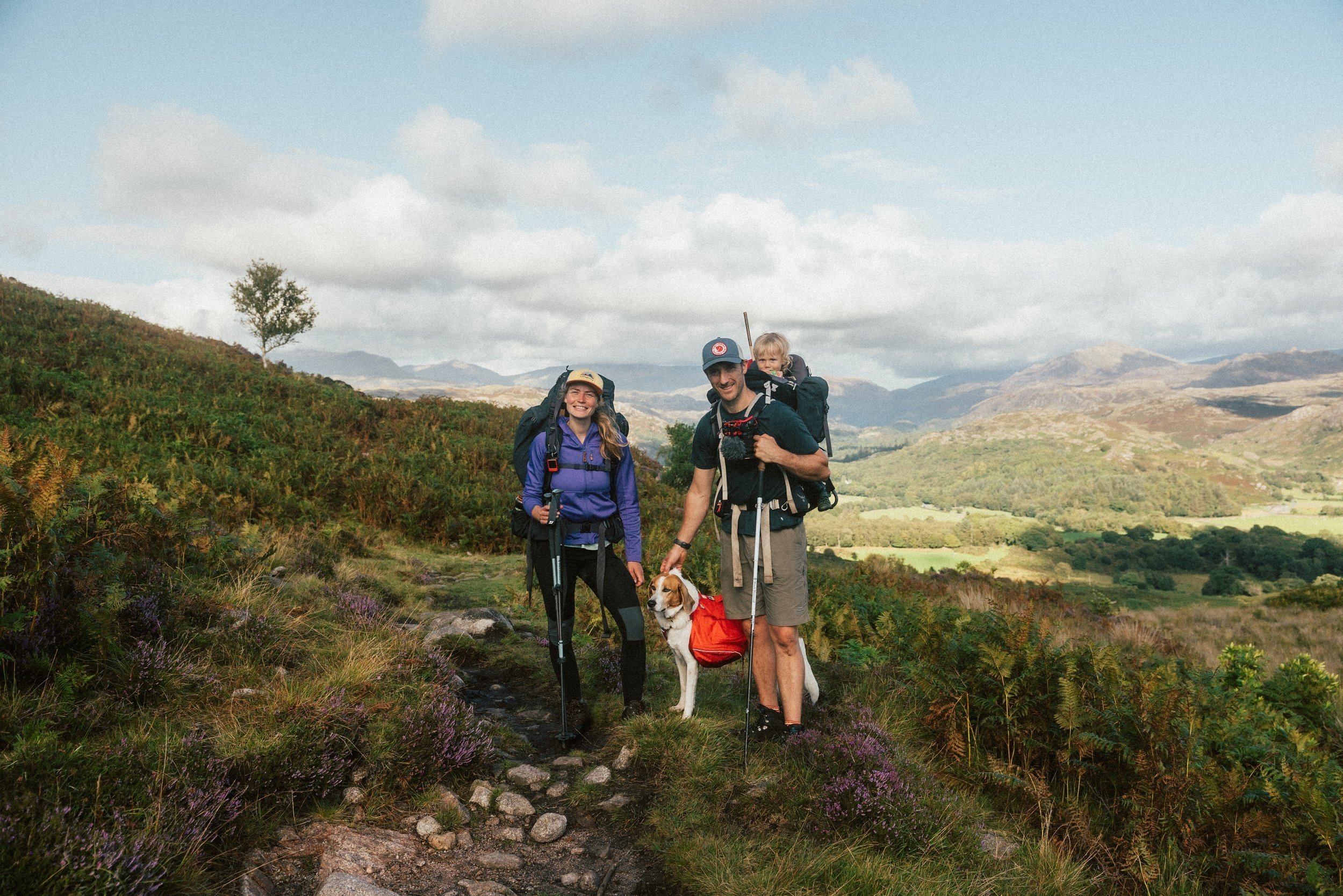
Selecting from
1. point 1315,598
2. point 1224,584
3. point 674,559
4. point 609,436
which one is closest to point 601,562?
point 674,559

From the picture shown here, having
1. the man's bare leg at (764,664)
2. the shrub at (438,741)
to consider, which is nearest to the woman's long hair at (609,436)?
the man's bare leg at (764,664)

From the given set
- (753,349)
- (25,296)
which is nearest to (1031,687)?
(753,349)

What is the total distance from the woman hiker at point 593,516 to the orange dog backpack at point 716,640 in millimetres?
442

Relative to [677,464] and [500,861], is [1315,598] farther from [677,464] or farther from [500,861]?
[500,861]

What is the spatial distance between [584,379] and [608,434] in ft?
1.58

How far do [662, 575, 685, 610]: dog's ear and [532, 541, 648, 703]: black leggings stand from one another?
0.83 feet

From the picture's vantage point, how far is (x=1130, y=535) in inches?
4783

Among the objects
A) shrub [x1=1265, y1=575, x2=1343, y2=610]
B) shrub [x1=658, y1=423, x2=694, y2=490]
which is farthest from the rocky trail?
shrub [x1=1265, y1=575, x2=1343, y2=610]

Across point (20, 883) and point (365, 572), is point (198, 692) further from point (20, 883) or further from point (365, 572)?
point (365, 572)

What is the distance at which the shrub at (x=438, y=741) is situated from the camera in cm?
405

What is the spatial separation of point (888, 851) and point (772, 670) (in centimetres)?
167

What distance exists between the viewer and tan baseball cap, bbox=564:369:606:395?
530cm

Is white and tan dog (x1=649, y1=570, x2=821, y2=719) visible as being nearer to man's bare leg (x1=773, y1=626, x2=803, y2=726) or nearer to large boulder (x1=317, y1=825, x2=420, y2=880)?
man's bare leg (x1=773, y1=626, x2=803, y2=726)

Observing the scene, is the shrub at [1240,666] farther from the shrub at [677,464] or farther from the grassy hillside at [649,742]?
the shrub at [677,464]
